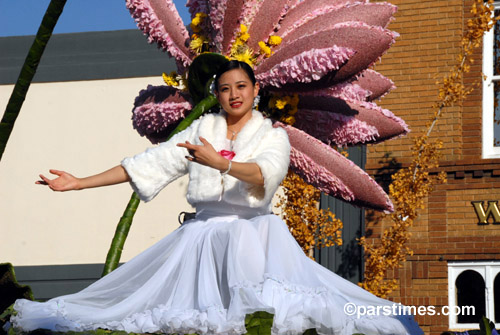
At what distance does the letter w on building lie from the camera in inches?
336

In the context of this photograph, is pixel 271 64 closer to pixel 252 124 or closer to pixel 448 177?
pixel 252 124

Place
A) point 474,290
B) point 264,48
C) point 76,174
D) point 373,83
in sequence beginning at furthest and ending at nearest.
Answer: point 76,174 < point 474,290 < point 373,83 < point 264,48

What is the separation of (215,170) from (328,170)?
650 millimetres

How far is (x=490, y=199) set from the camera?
28.2 feet

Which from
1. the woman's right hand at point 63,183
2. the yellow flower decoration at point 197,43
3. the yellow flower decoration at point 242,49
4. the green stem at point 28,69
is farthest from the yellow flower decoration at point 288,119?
the green stem at point 28,69

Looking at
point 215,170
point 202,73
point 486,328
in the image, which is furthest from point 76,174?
point 486,328

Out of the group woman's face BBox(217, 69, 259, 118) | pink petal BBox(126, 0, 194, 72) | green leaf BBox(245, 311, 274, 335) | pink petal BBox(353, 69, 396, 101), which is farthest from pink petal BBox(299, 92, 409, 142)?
green leaf BBox(245, 311, 274, 335)

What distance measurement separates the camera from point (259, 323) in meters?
3.08

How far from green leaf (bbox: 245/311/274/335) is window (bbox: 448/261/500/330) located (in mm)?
5828

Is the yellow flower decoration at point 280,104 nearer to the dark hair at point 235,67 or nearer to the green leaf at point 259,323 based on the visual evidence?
the dark hair at point 235,67

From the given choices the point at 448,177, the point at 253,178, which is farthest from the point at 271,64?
the point at 448,177

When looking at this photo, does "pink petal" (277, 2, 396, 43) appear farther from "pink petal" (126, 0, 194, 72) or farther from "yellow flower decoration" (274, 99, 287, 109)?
"pink petal" (126, 0, 194, 72)

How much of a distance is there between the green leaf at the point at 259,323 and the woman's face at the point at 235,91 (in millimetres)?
1134

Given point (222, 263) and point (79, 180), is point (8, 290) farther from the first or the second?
point (222, 263)
